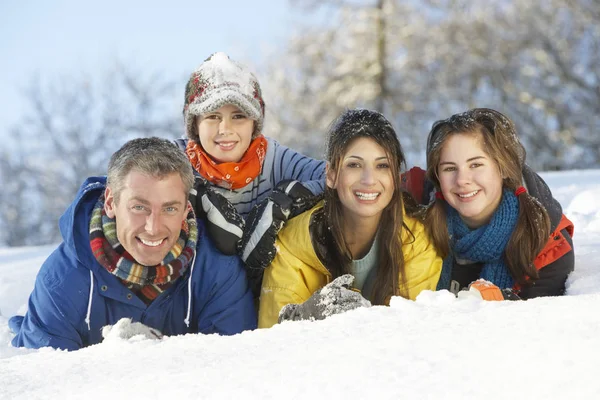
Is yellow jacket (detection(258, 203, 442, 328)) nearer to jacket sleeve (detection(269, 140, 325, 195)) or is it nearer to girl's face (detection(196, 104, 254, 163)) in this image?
jacket sleeve (detection(269, 140, 325, 195))

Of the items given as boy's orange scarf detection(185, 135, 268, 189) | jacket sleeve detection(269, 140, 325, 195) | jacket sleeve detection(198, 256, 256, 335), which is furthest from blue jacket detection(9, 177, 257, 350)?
jacket sleeve detection(269, 140, 325, 195)

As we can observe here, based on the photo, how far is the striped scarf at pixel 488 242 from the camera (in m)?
3.27

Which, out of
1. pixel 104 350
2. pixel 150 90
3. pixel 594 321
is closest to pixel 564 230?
pixel 594 321

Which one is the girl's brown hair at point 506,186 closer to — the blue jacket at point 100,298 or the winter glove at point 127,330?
the blue jacket at point 100,298

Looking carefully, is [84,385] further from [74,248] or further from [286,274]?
[286,274]

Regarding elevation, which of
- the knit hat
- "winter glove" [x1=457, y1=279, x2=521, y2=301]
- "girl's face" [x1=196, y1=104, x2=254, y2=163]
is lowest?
"winter glove" [x1=457, y1=279, x2=521, y2=301]

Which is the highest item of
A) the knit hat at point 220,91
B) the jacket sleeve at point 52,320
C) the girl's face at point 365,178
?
the knit hat at point 220,91

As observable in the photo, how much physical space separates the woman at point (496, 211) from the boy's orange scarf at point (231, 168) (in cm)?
101

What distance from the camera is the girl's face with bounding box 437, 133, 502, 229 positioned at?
3.24 meters

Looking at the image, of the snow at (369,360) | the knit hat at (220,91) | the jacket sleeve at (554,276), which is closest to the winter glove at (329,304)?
the snow at (369,360)

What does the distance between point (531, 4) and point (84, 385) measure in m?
23.3

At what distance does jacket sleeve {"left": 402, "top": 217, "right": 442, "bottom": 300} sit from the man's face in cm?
119

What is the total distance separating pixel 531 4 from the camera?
22078 mm

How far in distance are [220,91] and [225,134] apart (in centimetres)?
25
